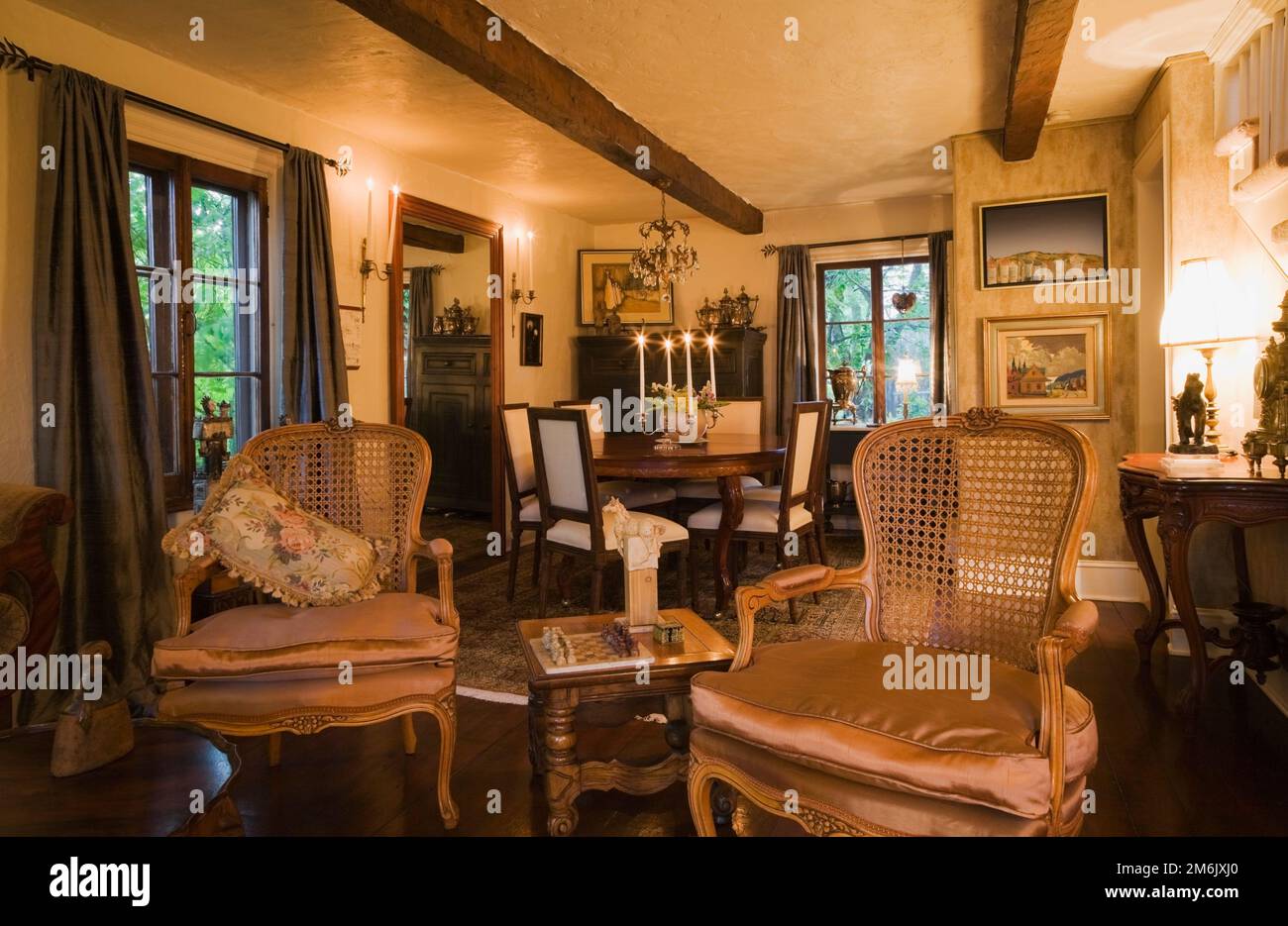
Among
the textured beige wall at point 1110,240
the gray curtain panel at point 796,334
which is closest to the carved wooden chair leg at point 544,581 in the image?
the textured beige wall at point 1110,240

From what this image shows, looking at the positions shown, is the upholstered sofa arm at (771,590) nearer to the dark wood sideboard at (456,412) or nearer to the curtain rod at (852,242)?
the curtain rod at (852,242)

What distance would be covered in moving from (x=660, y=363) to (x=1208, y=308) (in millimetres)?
Result: 4367

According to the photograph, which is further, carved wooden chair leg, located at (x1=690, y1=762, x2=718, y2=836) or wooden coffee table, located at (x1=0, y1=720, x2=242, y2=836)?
carved wooden chair leg, located at (x1=690, y1=762, x2=718, y2=836)

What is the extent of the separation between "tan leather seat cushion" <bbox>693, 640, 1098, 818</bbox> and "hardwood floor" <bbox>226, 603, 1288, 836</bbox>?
0.62 m

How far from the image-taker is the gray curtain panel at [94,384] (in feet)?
10.5

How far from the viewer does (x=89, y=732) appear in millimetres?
1522

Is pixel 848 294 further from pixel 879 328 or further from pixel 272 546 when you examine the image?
pixel 272 546

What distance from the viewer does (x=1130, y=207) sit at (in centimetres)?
463

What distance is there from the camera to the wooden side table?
276 cm

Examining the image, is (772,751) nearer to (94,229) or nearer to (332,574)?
(332,574)

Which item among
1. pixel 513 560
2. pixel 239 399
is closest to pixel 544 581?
pixel 513 560

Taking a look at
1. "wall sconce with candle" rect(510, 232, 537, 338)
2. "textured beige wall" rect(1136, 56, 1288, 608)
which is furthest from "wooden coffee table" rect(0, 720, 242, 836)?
"wall sconce with candle" rect(510, 232, 537, 338)

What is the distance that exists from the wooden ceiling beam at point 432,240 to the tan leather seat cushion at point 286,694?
541cm

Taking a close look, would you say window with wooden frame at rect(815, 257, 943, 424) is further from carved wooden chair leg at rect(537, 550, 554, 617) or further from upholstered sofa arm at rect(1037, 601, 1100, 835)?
Result: upholstered sofa arm at rect(1037, 601, 1100, 835)
